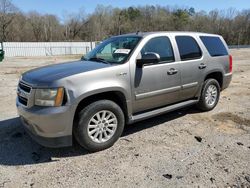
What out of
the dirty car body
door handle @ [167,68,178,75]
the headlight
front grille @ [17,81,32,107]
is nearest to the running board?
the dirty car body

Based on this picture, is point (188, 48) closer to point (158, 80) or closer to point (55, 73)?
point (158, 80)

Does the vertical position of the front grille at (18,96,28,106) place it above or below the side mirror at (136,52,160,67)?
below

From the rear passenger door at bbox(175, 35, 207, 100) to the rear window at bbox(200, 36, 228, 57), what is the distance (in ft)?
1.18

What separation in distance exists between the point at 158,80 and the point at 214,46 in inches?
85.6

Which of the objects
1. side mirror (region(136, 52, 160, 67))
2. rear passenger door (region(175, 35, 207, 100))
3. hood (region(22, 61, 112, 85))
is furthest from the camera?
rear passenger door (region(175, 35, 207, 100))

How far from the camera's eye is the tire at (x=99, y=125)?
396cm

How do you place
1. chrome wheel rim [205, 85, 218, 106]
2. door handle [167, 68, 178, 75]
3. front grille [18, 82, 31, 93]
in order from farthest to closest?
1. chrome wheel rim [205, 85, 218, 106]
2. door handle [167, 68, 178, 75]
3. front grille [18, 82, 31, 93]

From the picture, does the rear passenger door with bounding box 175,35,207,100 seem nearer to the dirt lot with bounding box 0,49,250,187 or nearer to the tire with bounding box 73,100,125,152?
the dirt lot with bounding box 0,49,250,187

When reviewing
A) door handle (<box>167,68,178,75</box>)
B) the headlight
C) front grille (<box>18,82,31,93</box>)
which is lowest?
the headlight

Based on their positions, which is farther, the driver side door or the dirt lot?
the driver side door

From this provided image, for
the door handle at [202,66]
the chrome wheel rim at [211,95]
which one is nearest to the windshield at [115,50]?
the door handle at [202,66]

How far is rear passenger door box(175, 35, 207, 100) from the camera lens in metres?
5.25

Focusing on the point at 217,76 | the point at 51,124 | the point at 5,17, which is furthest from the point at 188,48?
the point at 5,17

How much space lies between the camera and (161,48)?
Answer: 498cm
